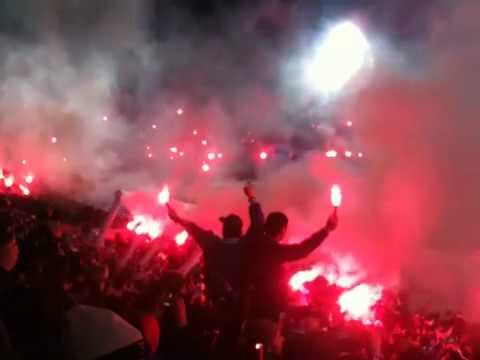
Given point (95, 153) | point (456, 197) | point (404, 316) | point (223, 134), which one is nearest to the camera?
point (404, 316)

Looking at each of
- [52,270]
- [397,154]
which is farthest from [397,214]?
[52,270]

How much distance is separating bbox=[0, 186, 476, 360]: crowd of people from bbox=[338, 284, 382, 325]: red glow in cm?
24

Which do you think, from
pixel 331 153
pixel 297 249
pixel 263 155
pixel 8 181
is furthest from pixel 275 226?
pixel 263 155

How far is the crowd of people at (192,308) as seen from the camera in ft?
7.25

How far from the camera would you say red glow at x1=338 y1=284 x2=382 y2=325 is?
224 inches

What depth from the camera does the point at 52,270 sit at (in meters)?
2.93

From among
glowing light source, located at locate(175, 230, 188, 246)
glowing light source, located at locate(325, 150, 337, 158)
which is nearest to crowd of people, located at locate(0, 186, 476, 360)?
glowing light source, located at locate(175, 230, 188, 246)

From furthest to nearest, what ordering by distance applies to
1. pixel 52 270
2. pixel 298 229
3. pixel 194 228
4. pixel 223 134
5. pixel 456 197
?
pixel 223 134 → pixel 298 229 → pixel 456 197 → pixel 194 228 → pixel 52 270

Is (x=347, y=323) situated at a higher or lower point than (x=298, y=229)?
lower

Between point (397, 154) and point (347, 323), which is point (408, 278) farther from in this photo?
point (347, 323)

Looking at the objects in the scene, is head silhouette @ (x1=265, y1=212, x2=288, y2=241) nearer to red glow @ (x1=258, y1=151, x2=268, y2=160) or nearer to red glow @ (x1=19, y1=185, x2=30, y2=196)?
red glow @ (x1=19, y1=185, x2=30, y2=196)

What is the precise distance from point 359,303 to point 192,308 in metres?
2.09

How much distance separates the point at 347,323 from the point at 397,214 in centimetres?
607

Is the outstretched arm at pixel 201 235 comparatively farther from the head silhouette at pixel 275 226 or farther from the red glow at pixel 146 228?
the red glow at pixel 146 228
